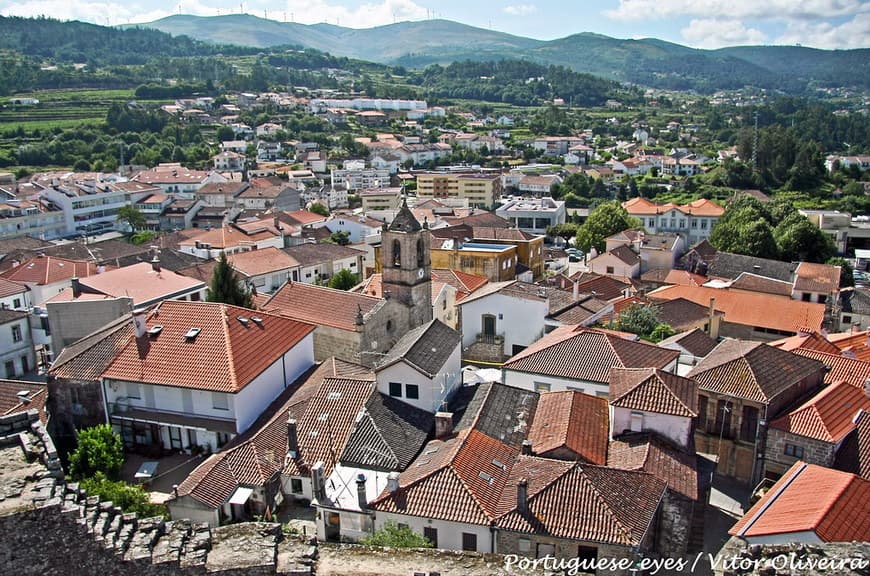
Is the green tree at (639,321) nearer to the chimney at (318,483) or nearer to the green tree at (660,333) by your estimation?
the green tree at (660,333)

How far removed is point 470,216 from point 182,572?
51739mm

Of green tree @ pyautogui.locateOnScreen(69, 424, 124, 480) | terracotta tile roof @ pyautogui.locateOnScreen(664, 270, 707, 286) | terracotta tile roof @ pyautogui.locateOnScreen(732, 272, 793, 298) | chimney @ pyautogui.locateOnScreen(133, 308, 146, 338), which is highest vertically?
chimney @ pyautogui.locateOnScreen(133, 308, 146, 338)

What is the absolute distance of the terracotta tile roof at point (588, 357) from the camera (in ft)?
76.8

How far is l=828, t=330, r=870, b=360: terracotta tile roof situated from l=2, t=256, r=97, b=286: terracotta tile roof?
38.3m

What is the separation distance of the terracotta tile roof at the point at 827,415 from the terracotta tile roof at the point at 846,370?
4.52ft

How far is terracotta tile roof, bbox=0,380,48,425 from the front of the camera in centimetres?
2017

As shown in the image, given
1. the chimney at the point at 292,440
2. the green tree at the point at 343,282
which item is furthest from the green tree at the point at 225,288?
the chimney at the point at 292,440

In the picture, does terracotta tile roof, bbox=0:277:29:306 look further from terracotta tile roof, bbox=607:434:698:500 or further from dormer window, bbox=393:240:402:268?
terracotta tile roof, bbox=607:434:698:500

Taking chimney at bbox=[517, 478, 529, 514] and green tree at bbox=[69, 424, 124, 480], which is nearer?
chimney at bbox=[517, 478, 529, 514]

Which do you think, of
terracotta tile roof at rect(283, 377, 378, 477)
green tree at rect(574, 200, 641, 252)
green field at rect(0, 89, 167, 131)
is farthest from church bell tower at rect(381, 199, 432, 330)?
green field at rect(0, 89, 167, 131)

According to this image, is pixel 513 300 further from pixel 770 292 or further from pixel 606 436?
pixel 770 292

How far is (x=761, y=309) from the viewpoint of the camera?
125 feet

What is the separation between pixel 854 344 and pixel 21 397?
3116cm

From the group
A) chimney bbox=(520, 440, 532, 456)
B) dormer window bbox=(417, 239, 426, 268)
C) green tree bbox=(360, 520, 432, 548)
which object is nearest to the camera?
green tree bbox=(360, 520, 432, 548)
